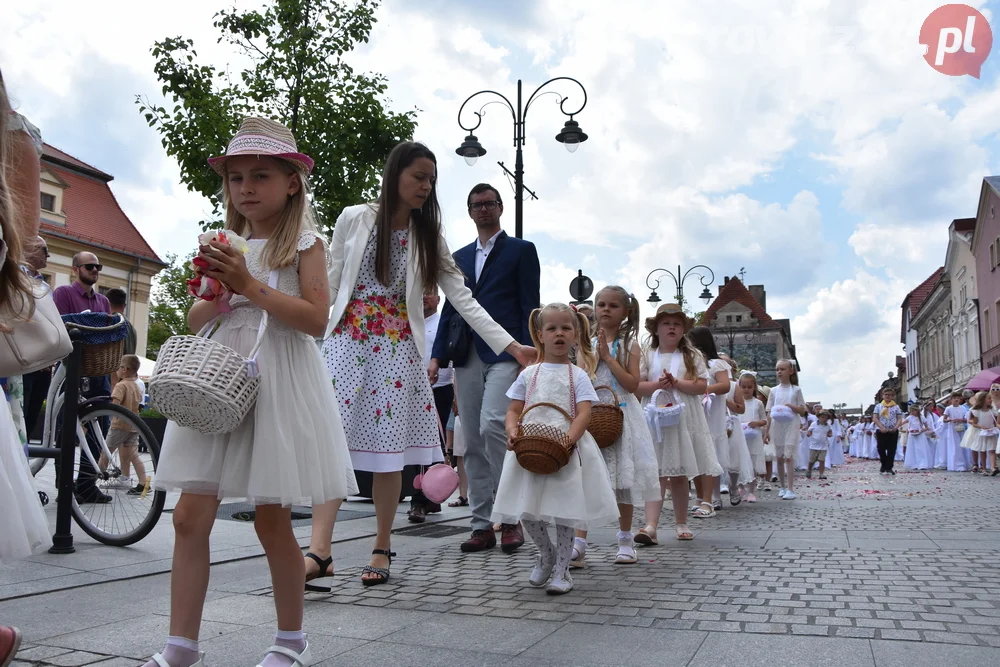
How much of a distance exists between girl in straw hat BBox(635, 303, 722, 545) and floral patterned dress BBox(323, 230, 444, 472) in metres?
2.60

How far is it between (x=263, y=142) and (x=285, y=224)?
281 millimetres

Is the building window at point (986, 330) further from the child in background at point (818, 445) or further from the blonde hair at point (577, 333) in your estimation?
the blonde hair at point (577, 333)

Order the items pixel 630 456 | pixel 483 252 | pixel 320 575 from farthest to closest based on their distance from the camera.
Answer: pixel 483 252
pixel 630 456
pixel 320 575

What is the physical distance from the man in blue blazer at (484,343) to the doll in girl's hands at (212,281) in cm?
331

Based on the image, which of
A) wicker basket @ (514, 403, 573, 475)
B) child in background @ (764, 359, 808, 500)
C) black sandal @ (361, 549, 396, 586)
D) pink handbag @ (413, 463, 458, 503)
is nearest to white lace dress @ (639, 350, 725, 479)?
pink handbag @ (413, 463, 458, 503)

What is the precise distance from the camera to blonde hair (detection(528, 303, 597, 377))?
5191 mm

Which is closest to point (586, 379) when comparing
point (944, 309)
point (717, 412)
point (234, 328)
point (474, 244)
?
point (474, 244)

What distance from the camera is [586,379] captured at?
200 inches

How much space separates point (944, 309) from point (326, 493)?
225ft

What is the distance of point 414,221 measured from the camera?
5125mm

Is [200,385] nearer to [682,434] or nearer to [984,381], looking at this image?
[682,434]

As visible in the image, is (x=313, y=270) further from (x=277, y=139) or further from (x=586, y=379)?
(x=586, y=379)

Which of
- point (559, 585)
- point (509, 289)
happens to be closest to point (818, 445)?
point (509, 289)

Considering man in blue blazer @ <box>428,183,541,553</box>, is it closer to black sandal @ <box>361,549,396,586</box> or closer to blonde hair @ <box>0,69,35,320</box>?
black sandal @ <box>361,549,396,586</box>
